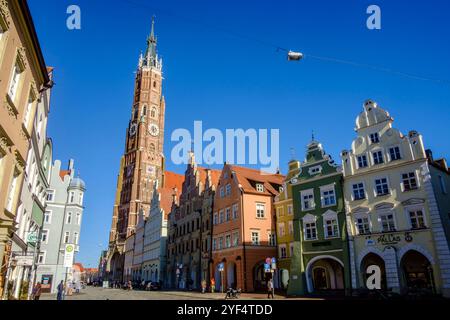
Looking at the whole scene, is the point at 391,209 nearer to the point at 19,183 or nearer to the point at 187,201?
the point at 19,183

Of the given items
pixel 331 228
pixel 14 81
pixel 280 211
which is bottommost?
pixel 331 228

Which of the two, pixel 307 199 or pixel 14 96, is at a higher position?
pixel 307 199

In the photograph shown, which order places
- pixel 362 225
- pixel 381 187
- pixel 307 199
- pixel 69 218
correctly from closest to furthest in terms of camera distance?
1. pixel 381 187
2. pixel 362 225
3. pixel 307 199
4. pixel 69 218

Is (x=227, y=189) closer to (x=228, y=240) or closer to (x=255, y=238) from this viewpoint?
(x=228, y=240)

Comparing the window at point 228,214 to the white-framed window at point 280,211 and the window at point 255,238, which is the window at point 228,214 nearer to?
the window at point 255,238

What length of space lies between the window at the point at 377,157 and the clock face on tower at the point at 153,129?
96523 mm

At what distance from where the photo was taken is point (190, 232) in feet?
181

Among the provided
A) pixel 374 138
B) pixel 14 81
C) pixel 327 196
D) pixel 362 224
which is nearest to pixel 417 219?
pixel 362 224

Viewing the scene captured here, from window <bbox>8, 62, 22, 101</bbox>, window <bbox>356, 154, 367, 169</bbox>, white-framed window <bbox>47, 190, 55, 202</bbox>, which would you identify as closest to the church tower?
white-framed window <bbox>47, 190, 55, 202</bbox>

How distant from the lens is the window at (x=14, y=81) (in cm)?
1331

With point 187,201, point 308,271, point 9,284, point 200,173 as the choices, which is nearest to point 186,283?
point 187,201

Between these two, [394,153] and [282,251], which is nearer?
[394,153]

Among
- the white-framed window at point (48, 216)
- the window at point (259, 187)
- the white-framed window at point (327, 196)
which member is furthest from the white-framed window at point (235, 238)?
the white-framed window at point (48, 216)

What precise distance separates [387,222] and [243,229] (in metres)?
16.8
